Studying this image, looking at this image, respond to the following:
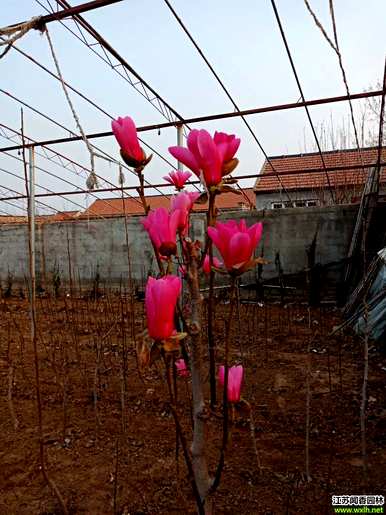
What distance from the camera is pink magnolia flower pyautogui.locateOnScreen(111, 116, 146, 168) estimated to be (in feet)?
2.02

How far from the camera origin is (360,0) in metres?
2.28

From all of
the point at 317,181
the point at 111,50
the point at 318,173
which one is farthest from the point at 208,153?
the point at 318,173

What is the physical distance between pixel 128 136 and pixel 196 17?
11.8ft

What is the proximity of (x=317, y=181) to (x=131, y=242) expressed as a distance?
18.4ft

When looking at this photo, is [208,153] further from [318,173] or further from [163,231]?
[318,173]

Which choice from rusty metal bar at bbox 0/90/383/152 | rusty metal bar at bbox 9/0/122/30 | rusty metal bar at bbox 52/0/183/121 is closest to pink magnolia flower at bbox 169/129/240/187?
rusty metal bar at bbox 9/0/122/30

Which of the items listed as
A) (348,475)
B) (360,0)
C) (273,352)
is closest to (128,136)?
(348,475)

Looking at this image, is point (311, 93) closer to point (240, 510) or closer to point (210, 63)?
point (210, 63)

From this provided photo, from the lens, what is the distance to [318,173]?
33.1 feet

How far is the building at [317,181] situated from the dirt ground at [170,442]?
561 cm

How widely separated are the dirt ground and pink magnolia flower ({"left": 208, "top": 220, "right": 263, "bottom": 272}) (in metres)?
0.16

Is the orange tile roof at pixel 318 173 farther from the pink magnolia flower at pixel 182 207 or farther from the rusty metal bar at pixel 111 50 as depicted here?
the pink magnolia flower at pixel 182 207

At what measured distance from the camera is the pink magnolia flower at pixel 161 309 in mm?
507

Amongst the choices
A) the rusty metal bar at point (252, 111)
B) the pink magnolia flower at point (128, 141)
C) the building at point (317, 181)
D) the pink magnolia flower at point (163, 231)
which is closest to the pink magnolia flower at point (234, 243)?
the pink magnolia flower at point (163, 231)
